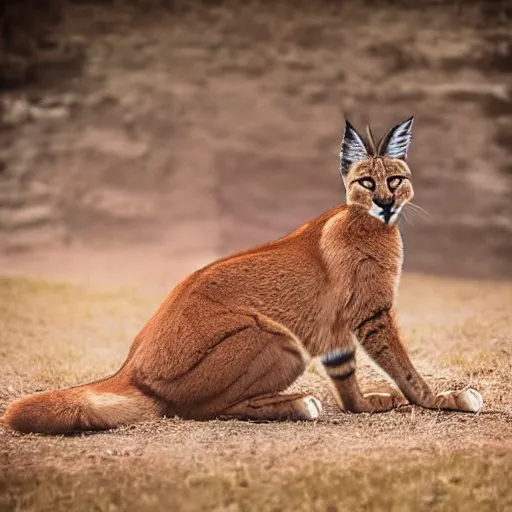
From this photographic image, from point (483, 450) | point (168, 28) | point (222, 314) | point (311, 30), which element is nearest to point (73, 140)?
point (168, 28)

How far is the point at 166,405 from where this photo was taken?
4.41 meters

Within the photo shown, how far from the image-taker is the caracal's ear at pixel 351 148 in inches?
181

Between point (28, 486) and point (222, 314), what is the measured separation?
1.07 metres

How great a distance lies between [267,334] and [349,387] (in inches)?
23.1

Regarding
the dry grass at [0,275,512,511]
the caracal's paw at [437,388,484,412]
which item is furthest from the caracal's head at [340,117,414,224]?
the dry grass at [0,275,512,511]

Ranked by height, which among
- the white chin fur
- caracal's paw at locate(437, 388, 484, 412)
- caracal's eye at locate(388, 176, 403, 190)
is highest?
caracal's eye at locate(388, 176, 403, 190)

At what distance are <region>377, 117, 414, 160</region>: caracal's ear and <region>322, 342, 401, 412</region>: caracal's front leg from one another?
2.85ft

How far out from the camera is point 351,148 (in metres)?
4.62

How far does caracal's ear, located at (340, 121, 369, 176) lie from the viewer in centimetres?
459

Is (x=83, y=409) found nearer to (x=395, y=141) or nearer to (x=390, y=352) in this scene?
(x=390, y=352)

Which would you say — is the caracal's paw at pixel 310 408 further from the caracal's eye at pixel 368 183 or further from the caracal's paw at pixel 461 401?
the caracal's eye at pixel 368 183

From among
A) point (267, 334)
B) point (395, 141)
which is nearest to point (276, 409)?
point (267, 334)

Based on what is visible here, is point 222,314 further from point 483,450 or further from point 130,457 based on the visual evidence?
point 483,450

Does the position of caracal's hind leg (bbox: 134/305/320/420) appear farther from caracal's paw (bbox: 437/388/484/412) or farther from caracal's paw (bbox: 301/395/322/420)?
caracal's paw (bbox: 437/388/484/412)
